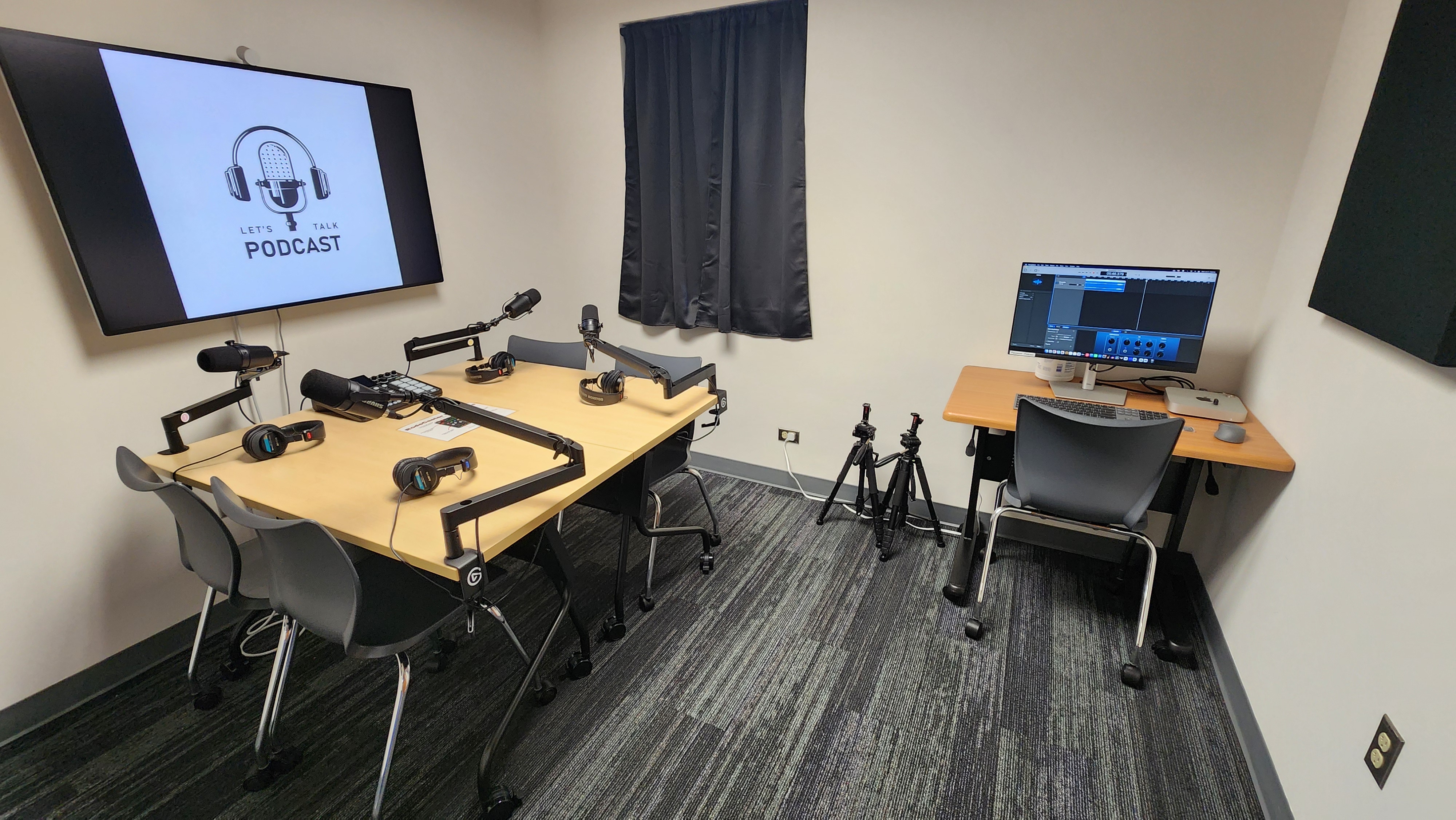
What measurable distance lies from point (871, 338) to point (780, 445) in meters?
0.82

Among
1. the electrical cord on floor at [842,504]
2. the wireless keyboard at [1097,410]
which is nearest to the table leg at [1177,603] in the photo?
the wireless keyboard at [1097,410]

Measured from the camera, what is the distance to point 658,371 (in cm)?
209

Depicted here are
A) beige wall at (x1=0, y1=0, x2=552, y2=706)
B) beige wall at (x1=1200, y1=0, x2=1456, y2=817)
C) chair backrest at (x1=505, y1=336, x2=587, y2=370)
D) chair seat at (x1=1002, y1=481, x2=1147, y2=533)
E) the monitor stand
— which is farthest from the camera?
chair backrest at (x1=505, y1=336, x2=587, y2=370)

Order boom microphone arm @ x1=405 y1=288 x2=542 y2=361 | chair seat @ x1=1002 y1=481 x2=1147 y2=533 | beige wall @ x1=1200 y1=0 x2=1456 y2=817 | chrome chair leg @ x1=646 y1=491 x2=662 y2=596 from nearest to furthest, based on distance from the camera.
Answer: beige wall @ x1=1200 y1=0 x2=1456 y2=817, chair seat @ x1=1002 y1=481 x2=1147 y2=533, chrome chair leg @ x1=646 y1=491 x2=662 y2=596, boom microphone arm @ x1=405 y1=288 x2=542 y2=361

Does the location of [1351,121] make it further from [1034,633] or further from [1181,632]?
[1034,633]

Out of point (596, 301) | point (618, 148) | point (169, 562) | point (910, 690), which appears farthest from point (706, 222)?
point (169, 562)

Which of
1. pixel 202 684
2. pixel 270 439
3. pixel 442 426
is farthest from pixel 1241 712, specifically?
pixel 202 684

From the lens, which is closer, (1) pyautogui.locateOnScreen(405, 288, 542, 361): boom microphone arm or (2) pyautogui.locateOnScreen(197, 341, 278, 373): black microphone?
(2) pyautogui.locateOnScreen(197, 341, 278, 373): black microphone

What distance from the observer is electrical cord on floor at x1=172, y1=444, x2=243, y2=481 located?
1726mm

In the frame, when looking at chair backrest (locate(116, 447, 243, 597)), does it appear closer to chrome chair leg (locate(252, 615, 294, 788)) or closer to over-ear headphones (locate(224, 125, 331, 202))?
chrome chair leg (locate(252, 615, 294, 788))

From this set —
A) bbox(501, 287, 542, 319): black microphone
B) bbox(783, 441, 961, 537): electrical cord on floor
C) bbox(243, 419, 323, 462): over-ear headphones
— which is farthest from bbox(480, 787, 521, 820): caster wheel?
bbox(783, 441, 961, 537): electrical cord on floor

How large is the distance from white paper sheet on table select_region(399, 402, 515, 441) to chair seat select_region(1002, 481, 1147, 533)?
1865mm

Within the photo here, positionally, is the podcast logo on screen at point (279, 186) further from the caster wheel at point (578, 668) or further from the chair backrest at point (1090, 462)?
the chair backrest at point (1090, 462)

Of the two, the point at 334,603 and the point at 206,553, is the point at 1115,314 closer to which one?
the point at 334,603
